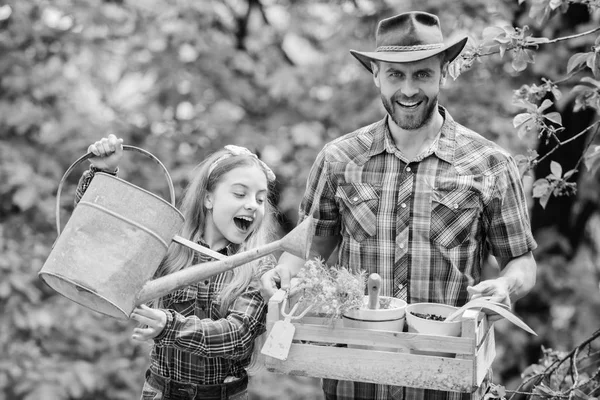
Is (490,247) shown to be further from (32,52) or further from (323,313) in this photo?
(32,52)

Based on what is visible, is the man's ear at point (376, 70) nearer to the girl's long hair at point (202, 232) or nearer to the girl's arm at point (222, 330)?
the girl's long hair at point (202, 232)

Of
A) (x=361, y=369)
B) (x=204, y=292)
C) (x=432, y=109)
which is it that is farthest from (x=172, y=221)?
(x=432, y=109)

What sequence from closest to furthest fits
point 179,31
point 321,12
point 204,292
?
point 204,292, point 179,31, point 321,12

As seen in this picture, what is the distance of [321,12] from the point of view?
6.44 m

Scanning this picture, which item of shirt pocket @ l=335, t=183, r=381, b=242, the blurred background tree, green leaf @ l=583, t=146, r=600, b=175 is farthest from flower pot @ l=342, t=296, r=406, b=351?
the blurred background tree

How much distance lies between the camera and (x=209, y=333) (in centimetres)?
255

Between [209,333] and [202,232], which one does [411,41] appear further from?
[209,333]

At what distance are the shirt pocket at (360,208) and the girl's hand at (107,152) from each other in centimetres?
78

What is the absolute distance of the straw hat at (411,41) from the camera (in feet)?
8.92

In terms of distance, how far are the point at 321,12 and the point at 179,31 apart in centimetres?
113

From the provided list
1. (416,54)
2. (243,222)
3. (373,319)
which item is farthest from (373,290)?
Answer: (416,54)

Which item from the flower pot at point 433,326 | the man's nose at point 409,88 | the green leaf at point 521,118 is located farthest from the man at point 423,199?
the flower pot at point 433,326

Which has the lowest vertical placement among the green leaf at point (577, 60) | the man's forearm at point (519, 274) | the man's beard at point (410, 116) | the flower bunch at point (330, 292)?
the flower bunch at point (330, 292)

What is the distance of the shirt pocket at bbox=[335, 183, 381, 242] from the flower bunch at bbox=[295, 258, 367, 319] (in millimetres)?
446
